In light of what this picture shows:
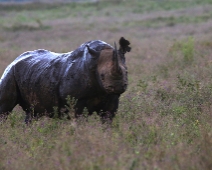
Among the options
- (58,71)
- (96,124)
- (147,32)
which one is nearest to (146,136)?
(96,124)

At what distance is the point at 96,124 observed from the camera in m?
6.12

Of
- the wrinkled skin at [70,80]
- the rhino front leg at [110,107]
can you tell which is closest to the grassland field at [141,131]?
the rhino front leg at [110,107]

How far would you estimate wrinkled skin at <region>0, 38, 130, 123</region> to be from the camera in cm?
694

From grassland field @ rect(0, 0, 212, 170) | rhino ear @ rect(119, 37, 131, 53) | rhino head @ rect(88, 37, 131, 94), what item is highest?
rhino ear @ rect(119, 37, 131, 53)

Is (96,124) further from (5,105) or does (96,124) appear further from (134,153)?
(5,105)

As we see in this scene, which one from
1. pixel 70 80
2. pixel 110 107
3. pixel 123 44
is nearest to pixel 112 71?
pixel 123 44

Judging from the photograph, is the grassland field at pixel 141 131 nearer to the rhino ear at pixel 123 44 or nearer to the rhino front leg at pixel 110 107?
the rhino front leg at pixel 110 107

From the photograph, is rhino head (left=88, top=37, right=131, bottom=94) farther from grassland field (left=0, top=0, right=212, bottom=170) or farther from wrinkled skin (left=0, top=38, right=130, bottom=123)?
grassland field (left=0, top=0, right=212, bottom=170)

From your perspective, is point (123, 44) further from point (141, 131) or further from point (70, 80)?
point (141, 131)

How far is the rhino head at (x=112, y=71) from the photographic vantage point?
22.3 ft

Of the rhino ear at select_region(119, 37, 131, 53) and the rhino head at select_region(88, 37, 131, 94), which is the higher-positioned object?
the rhino ear at select_region(119, 37, 131, 53)

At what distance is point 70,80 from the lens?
736 cm

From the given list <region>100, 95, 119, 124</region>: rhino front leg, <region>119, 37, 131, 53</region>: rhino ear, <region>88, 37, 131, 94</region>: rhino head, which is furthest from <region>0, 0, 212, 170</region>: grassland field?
<region>119, 37, 131, 53</region>: rhino ear

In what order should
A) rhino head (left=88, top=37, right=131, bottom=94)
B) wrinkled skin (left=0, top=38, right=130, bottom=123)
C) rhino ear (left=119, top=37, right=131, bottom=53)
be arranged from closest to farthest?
rhino head (left=88, top=37, right=131, bottom=94)
wrinkled skin (left=0, top=38, right=130, bottom=123)
rhino ear (left=119, top=37, right=131, bottom=53)
